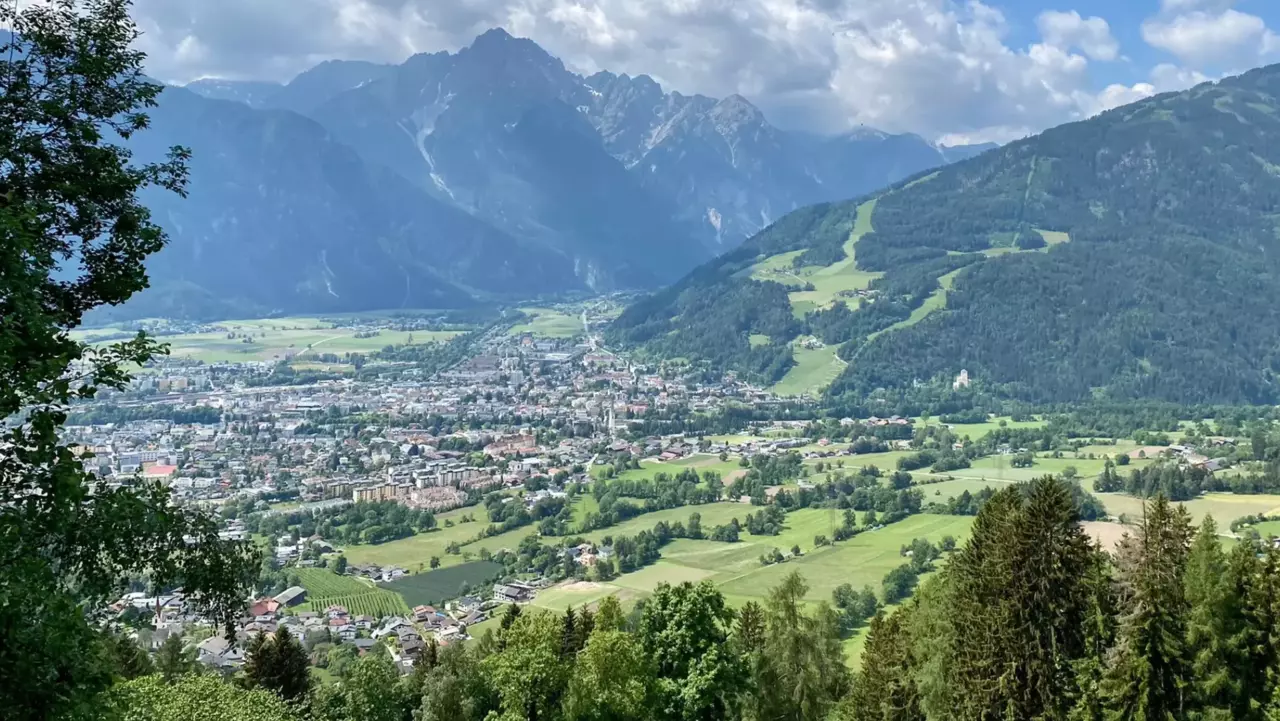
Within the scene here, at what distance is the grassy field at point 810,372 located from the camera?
490 ft

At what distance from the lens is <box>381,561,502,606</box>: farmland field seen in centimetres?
5506

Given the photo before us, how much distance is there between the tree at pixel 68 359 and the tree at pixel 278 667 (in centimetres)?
2145

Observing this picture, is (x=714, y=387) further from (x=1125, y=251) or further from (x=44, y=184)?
(x=44, y=184)

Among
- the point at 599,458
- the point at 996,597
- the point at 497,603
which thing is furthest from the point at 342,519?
the point at 996,597

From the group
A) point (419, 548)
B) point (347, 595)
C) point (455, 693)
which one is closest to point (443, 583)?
point (347, 595)

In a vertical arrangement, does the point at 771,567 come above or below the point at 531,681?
below

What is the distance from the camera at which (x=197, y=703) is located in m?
17.0

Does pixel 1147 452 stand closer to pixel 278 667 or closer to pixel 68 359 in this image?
pixel 278 667

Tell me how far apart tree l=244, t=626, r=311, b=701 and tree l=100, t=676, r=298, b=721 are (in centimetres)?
Answer: 685

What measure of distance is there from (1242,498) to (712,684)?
200 ft

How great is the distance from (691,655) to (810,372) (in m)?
136

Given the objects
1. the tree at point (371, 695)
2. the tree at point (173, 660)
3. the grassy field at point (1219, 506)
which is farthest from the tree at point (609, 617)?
the grassy field at point (1219, 506)

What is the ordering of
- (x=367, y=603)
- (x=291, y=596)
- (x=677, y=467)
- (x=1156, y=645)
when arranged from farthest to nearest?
1. (x=677, y=467)
2. (x=367, y=603)
3. (x=291, y=596)
4. (x=1156, y=645)

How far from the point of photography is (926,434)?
108125 millimetres
